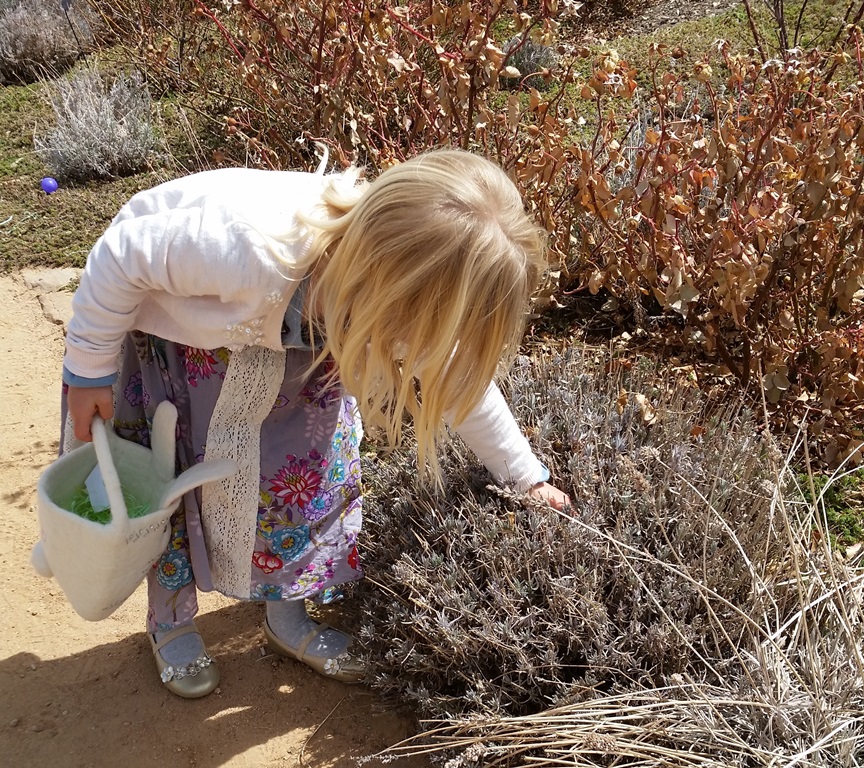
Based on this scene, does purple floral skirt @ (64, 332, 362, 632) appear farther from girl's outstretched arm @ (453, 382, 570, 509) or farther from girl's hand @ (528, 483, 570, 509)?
girl's hand @ (528, 483, 570, 509)

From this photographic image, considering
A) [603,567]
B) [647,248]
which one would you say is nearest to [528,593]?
[603,567]

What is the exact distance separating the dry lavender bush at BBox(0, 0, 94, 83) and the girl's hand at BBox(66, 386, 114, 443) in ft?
15.3

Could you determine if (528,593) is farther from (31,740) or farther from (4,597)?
(4,597)

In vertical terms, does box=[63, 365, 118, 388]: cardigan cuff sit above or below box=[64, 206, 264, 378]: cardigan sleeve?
below

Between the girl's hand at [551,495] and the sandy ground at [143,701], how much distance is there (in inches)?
24.3

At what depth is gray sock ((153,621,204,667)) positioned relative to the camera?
2.19 m

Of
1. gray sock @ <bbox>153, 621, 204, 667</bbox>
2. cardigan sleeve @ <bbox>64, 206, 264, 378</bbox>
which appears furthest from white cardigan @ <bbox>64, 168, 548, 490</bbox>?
gray sock @ <bbox>153, 621, 204, 667</bbox>

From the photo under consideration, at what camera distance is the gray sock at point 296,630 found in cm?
223

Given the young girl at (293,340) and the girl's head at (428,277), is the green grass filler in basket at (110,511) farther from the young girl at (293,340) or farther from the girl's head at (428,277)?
the girl's head at (428,277)

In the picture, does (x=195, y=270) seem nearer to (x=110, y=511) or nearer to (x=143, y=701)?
(x=110, y=511)

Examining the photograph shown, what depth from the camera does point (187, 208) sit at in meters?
1.67

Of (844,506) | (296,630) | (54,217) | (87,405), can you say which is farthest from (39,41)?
(844,506)

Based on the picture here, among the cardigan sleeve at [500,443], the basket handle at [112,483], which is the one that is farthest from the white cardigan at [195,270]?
the cardigan sleeve at [500,443]

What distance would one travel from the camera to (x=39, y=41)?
5809 millimetres
